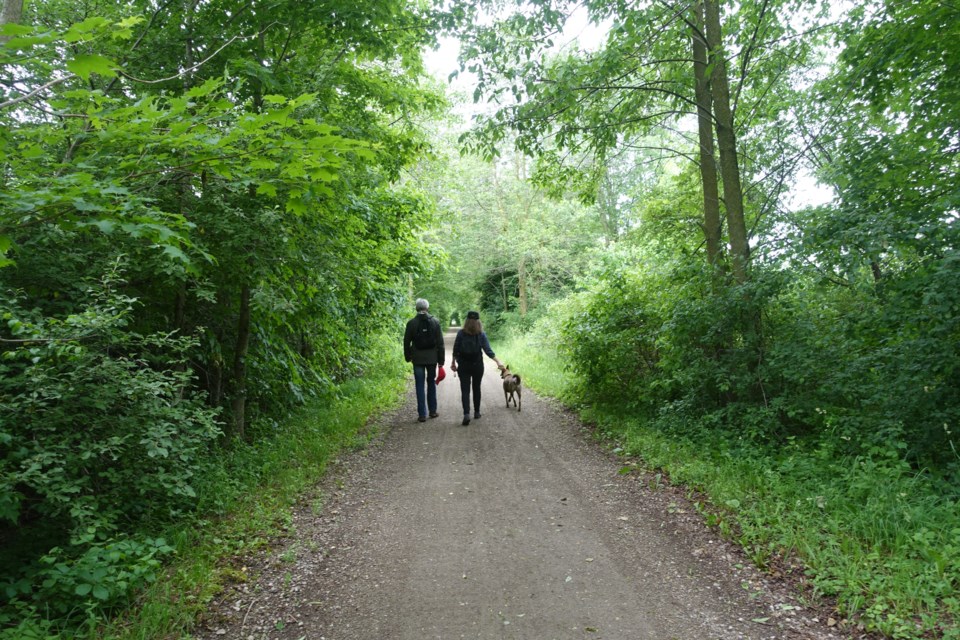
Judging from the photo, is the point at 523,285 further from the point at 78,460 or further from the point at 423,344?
the point at 78,460

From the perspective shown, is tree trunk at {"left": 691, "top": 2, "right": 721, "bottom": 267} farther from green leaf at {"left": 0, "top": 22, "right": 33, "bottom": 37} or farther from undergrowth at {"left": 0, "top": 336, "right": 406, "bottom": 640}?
green leaf at {"left": 0, "top": 22, "right": 33, "bottom": 37}

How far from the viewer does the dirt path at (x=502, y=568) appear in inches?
138

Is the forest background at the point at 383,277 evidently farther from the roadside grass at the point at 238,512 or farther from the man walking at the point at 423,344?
the man walking at the point at 423,344

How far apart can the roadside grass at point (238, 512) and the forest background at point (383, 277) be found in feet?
0.11

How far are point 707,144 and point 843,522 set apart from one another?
5421mm

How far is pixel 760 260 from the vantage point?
6242 millimetres

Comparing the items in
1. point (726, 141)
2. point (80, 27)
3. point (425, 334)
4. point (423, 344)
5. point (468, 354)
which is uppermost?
point (726, 141)

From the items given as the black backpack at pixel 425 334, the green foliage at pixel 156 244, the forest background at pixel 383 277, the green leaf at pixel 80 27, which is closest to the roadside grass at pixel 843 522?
the forest background at pixel 383 277

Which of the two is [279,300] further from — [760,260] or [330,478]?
[760,260]

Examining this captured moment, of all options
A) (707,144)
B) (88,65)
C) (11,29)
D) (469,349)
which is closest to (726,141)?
(707,144)

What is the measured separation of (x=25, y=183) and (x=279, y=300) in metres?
2.77

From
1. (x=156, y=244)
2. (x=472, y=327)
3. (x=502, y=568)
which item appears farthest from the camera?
(x=472, y=327)

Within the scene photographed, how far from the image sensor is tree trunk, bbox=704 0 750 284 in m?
7.05

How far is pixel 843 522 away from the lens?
4.24 metres
